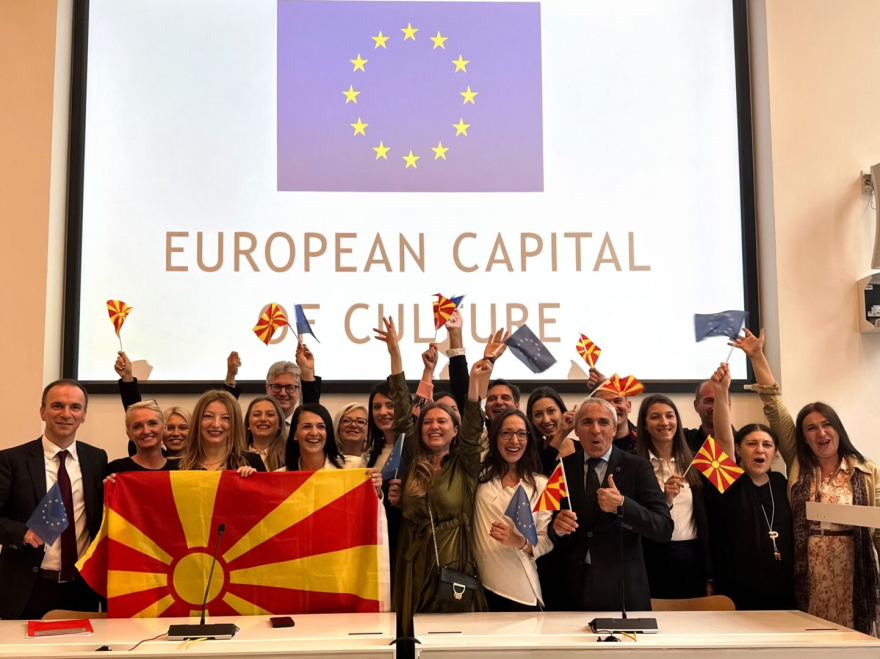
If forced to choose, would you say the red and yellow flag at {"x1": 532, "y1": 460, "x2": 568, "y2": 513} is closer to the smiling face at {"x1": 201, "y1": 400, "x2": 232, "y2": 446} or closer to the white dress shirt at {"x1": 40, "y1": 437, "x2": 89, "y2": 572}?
the smiling face at {"x1": 201, "y1": 400, "x2": 232, "y2": 446}

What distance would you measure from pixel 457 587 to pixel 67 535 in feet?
5.71

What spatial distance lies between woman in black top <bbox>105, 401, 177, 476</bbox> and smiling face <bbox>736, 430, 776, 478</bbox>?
8.93 ft

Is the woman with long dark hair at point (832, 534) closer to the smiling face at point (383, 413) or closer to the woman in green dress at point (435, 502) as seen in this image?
the woman in green dress at point (435, 502)

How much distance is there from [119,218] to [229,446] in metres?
2.51

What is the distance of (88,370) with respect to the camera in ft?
19.2

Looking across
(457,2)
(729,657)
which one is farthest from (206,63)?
(729,657)

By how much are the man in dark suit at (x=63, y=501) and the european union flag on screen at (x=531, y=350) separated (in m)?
2.30

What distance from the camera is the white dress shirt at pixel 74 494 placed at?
3.93 metres

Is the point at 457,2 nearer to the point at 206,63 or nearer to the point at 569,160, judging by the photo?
the point at 569,160

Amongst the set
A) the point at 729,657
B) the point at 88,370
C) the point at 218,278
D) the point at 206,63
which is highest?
the point at 206,63

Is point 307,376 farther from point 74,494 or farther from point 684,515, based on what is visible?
point 684,515

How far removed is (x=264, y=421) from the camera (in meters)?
4.46

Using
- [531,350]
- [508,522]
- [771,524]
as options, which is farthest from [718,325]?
[508,522]

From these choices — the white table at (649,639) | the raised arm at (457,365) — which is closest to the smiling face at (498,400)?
the raised arm at (457,365)
